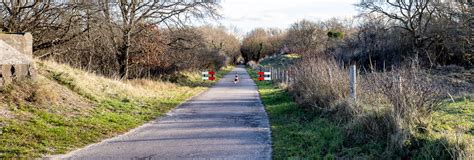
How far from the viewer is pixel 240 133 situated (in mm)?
10297

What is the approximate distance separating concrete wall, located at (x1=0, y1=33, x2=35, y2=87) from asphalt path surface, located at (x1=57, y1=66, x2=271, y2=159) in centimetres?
374

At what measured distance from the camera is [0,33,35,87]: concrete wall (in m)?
11.5

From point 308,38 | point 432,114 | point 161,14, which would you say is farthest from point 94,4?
point 308,38

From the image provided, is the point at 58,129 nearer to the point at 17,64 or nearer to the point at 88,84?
the point at 17,64

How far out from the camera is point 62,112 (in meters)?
11.5

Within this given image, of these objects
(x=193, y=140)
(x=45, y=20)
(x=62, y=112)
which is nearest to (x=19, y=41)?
(x=62, y=112)

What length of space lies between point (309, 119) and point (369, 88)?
250cm

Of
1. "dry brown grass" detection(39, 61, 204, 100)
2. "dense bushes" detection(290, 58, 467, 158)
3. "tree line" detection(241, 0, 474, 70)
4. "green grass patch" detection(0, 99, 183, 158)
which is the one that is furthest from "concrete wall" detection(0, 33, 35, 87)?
"tree line" detection(241, 0, 474, 70)

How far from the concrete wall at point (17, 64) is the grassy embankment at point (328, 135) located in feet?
22.8

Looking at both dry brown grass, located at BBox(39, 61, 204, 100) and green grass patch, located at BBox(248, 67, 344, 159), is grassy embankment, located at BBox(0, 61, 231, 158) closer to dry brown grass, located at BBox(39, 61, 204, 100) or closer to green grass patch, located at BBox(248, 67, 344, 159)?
dry brown grass, located at BBox(39, 61, 204, 100)

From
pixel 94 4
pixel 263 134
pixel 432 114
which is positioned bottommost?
pixel 263 134

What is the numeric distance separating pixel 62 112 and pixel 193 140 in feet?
13.9

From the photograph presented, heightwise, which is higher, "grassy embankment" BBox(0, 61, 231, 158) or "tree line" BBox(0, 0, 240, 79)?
"tree line" BBox(0, 0, 240, 79)

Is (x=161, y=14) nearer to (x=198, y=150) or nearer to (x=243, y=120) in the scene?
(x=243, y=120)
